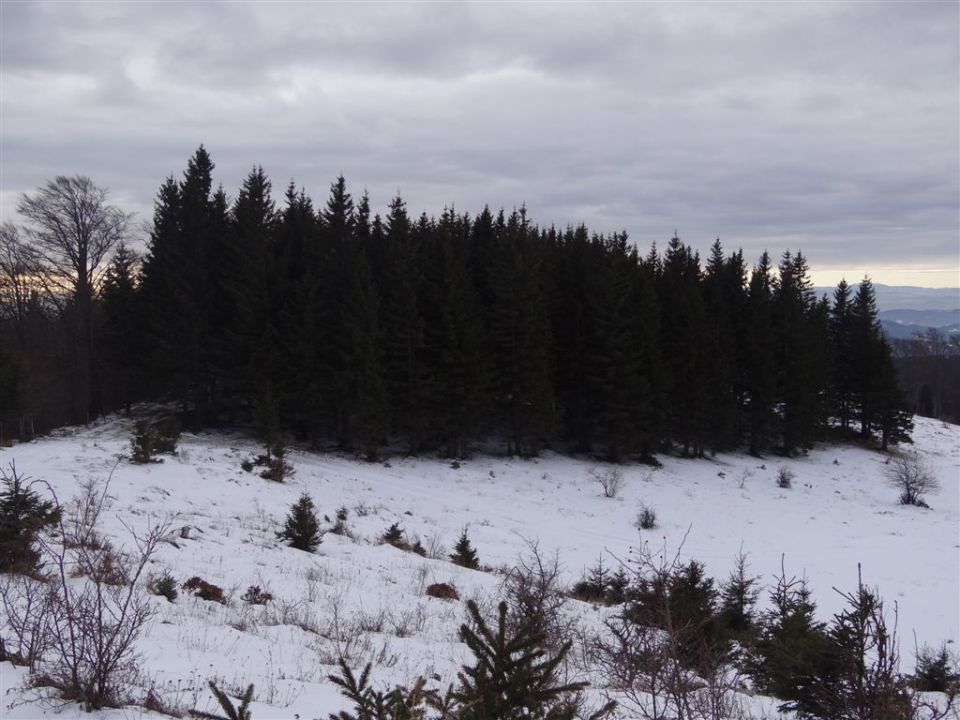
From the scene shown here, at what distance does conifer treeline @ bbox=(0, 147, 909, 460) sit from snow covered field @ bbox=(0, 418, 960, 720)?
2227 millimetres

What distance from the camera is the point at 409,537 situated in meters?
16.9

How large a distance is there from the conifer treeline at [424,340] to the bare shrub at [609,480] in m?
2.65

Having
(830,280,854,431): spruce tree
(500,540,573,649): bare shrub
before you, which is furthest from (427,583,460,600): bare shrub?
(830,280,854,431): spruce tree

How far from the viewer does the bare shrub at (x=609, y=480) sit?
83.7 feet

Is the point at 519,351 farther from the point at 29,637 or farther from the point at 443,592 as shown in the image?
the point at 29,637

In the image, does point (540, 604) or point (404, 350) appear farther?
point (404, 350)

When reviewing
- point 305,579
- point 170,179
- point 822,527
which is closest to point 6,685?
point 305,579

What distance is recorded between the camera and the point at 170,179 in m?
30.9

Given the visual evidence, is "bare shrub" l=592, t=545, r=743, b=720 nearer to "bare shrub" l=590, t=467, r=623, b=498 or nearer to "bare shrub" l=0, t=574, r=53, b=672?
"bare shrub" l=0, t=574, r=53, b=672

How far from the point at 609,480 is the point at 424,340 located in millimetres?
9325

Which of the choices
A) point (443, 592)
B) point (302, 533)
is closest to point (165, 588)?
point (443, 592)

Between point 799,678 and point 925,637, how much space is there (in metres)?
9.48

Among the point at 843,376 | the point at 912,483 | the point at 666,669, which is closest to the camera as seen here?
the point at 666,669

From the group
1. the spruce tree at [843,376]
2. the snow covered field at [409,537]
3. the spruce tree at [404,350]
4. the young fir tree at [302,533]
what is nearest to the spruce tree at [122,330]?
the snow covered field at [409,537]
